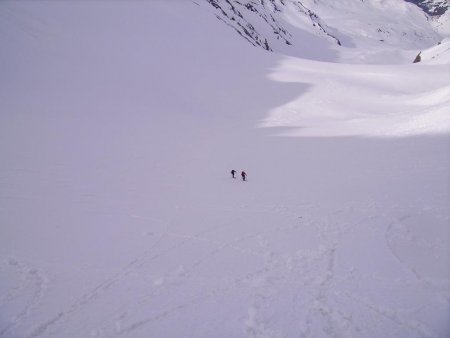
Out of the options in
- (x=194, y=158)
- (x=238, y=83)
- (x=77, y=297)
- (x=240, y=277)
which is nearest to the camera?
(x=77, y=297)

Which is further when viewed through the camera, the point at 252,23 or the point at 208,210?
the point at 252,23

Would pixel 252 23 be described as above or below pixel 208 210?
above

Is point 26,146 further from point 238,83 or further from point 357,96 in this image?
point 357,96

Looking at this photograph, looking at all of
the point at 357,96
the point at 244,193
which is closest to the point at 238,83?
the point at 357,96

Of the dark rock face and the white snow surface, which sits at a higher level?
the dark rock face

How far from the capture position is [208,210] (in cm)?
903

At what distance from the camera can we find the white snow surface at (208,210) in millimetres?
5059

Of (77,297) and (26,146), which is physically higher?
(26,146)

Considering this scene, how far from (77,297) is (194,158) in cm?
950

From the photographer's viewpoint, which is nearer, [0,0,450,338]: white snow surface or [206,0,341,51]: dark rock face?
[0,0,450,338]: white snow surface

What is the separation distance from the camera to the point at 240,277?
584 centimetres

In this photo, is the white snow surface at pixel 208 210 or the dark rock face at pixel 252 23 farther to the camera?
the dark rock face at pixel 252 23

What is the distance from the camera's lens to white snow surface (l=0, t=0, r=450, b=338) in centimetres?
506

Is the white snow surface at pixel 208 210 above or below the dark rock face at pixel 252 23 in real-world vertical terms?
below
